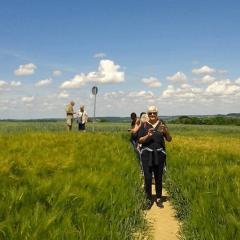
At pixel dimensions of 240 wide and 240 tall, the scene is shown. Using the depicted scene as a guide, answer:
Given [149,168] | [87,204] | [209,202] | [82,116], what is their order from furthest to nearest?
[82,116]
[149,168]
[209,202]
[87,204]

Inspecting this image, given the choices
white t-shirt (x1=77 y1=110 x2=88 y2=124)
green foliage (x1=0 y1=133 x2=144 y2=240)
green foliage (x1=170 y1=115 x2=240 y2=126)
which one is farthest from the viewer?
green foliage (x1=170 y1=115 x2=240 y2=126)

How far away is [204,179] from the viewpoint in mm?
8938

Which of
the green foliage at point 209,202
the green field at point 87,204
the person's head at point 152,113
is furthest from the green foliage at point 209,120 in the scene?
the green field at point 87,204

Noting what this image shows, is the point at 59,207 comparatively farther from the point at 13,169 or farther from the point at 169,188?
the point at 169,188

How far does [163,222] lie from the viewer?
915 centimetres

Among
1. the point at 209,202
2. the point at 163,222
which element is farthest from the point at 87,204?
the point at 163,222

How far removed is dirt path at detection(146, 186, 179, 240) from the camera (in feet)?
26.7

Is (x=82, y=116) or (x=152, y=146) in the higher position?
(x=82, y=116)

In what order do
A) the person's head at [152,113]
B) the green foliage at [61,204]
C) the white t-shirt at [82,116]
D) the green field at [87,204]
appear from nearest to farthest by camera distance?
the green foliage at [61,204]
the green field at [87,204]
the person's head at [152,113]
the white t-shirt at [82,116]

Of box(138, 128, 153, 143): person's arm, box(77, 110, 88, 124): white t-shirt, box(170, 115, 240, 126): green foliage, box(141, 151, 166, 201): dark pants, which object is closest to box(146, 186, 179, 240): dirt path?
box(141, 151, 166, 201): dark pants

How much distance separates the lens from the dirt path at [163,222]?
8.13 meters

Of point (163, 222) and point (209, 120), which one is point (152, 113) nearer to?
point (163, 222)

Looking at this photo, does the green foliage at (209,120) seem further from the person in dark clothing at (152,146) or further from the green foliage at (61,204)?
the green foliage at (61,204)

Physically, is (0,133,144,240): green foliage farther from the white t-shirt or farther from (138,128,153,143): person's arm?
the white t-shirt
